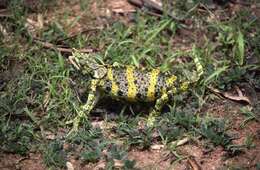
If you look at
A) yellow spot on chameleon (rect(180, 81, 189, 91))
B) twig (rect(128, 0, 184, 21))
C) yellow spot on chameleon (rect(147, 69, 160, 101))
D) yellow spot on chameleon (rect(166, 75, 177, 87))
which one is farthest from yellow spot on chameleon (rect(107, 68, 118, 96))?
twig (rect(128, 0, 184, 21))

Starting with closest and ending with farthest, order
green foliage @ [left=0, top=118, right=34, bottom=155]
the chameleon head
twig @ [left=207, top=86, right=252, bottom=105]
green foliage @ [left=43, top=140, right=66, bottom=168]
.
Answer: green foliage @ [left=43, top=140, right=66, bottom=168]
green foliage @ [left=0, top=118, right=34, bottom=155]
the chameleon head
twig @ [left=207, top=86, right=252, bottom=105]

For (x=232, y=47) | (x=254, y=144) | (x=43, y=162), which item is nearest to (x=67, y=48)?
(x=43, y=162)

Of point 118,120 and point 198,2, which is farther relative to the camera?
point 198,2

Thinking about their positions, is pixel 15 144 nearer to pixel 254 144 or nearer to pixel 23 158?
pixel 23 158

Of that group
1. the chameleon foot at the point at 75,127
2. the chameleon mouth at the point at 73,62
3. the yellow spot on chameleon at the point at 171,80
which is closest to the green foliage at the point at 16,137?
the chameleon foot at the point at 75,127

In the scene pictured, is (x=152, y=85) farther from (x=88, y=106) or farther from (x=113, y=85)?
(x=88, y=106)

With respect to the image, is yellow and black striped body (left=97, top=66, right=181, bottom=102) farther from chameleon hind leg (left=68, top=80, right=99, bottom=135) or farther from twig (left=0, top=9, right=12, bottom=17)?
twig (left=0, top=9, right=12, bottom=17)

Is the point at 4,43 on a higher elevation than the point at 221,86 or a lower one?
higher
